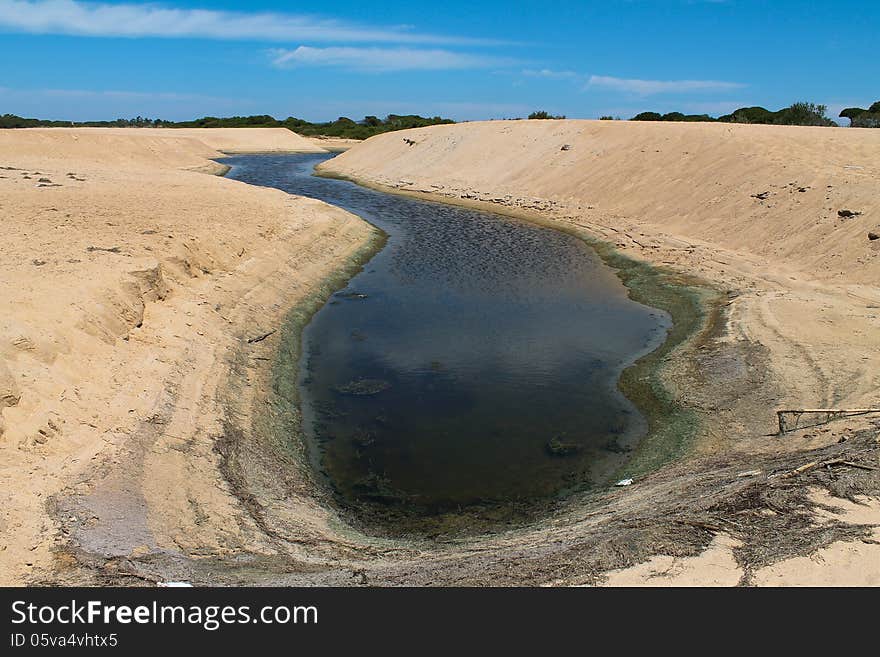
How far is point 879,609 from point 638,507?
298 cm

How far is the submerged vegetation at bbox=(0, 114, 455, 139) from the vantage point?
88.1 meters

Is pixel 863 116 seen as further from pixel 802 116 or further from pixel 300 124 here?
pixel 300 124

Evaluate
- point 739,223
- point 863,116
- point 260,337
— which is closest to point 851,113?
point 863,116

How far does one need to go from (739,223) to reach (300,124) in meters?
102

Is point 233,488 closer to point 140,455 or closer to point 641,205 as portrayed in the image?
point 140,455

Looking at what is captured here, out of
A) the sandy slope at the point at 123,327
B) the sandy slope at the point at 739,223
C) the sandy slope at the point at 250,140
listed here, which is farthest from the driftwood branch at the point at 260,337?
the sandy slope at the point at 250,140

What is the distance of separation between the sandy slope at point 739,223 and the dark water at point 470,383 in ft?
5.88

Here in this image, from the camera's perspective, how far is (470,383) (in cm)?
1188

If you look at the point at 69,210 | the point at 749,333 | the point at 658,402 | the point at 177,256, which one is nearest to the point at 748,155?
the point at 749,333

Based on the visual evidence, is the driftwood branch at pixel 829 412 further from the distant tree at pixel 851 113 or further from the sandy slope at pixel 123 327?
the distant tree at pixel 851 113

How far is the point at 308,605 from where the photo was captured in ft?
15.1

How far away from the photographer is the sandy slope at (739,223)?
31.9 ft

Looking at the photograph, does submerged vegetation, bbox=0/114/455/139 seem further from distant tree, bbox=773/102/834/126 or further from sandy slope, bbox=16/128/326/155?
distant tree, bbox=773/102/834/126

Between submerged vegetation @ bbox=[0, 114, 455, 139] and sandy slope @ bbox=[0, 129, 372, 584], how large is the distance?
229 feet
